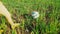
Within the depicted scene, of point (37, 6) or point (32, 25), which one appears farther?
point (37, 6)

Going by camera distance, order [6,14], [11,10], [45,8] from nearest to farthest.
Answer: [6,14], [11,10], [45,8]

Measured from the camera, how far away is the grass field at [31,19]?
4.53 metres

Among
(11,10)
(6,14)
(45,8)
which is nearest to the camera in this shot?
(6,14)

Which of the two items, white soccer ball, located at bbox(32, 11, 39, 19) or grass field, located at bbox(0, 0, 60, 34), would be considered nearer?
grass field, located at bbox(0, 0, 60, 34)

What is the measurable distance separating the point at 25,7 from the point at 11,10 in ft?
1.26

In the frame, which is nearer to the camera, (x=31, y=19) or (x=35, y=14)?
(x=31, y=19)

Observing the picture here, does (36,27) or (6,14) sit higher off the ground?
(6,14)

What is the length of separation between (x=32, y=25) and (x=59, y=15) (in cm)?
71

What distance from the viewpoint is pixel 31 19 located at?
Result: 479 centimetres

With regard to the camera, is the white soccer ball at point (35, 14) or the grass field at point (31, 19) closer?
the grass field at point (31, 19)

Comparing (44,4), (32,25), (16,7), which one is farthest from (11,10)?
(44,4)

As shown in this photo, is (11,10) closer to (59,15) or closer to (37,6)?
(37,6)

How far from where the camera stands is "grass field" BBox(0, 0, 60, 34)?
4530 mm

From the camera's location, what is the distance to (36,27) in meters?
4.61
